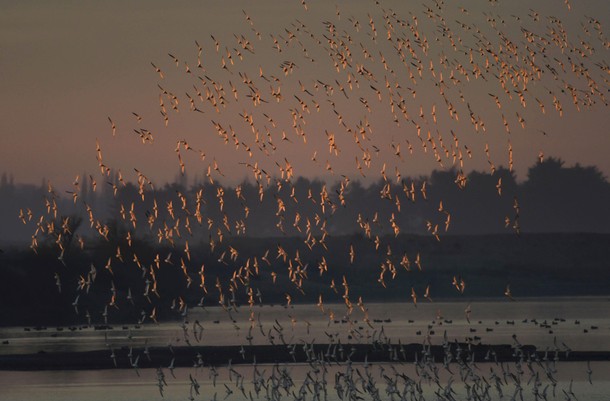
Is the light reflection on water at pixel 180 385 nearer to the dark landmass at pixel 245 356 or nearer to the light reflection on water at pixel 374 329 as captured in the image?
the dark landmass at pixel 245 356

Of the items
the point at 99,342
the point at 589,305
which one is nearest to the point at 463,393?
the point at 99,342

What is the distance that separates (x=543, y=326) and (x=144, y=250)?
148 feet

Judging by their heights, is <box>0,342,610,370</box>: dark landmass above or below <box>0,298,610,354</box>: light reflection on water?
above

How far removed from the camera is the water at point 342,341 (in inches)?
2297

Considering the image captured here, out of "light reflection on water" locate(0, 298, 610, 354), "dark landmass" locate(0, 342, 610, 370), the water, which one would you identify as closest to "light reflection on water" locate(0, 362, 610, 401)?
the water

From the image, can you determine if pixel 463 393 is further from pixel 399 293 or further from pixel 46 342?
pixel 399 293

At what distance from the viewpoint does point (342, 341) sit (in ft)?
267

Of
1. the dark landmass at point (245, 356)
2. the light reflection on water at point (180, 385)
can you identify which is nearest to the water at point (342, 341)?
the light reflection on water at point (180, 385)

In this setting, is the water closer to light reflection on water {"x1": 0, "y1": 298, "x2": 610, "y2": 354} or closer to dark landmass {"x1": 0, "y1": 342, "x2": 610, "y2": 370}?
light reflection on water {"x1": 0, "y1": 298, "x2": 610, "y2": 354}

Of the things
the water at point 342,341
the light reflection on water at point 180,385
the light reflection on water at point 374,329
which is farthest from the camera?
the light reflection on water at point 374,329

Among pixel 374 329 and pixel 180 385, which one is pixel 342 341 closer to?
pixel 374 329

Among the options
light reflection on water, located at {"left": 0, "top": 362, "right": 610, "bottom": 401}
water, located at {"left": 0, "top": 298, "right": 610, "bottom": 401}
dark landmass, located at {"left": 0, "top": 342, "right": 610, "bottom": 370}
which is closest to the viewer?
light reflection on water, located at {"left": 0, "top": 362, "right": 610, "bottom": 401}

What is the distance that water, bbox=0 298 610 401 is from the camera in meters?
58.3

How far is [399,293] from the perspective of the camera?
181 metres
